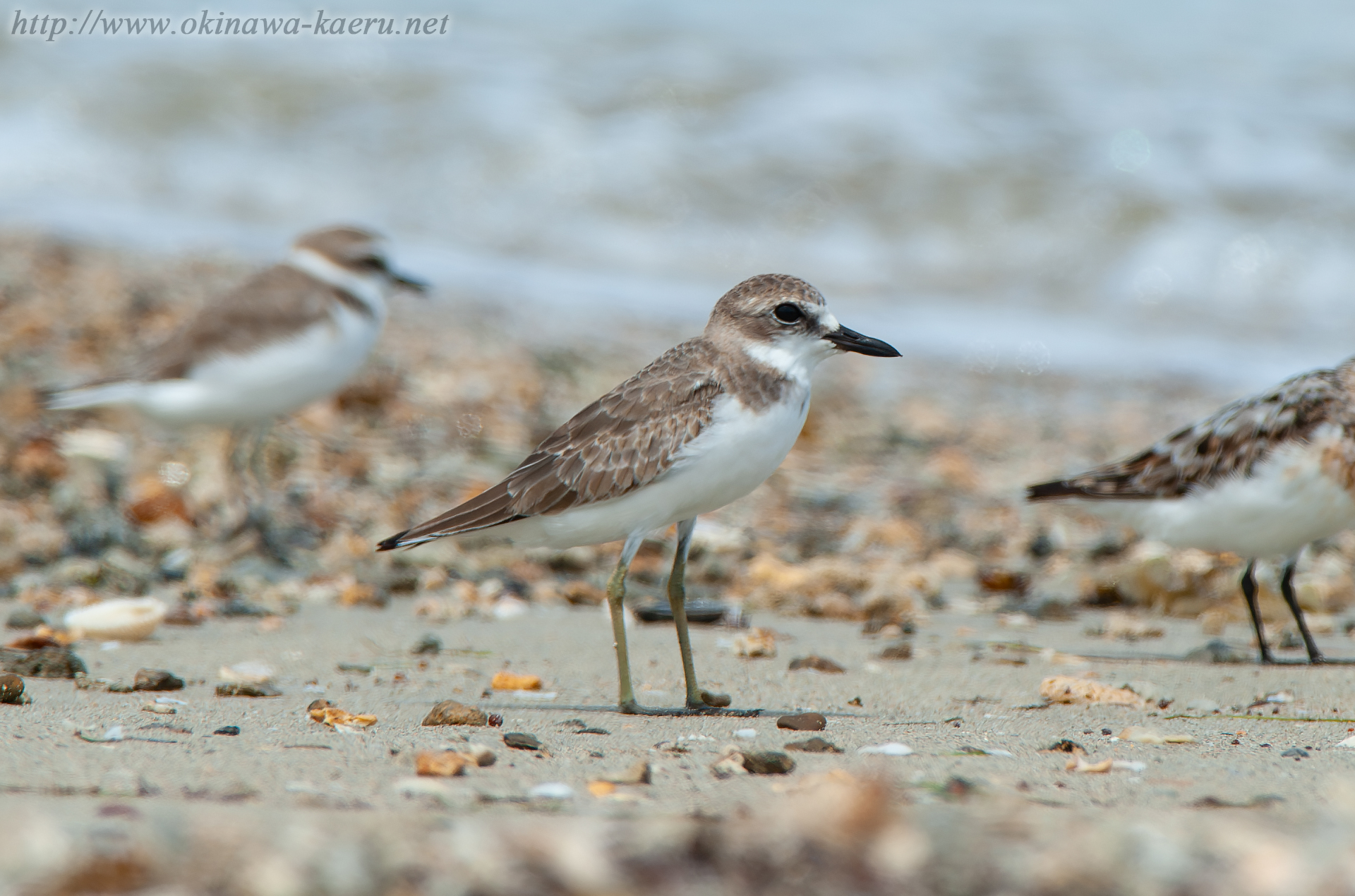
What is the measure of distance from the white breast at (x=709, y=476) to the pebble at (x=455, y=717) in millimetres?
650

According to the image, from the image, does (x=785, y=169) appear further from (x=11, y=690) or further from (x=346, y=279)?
(x=11, y=690)

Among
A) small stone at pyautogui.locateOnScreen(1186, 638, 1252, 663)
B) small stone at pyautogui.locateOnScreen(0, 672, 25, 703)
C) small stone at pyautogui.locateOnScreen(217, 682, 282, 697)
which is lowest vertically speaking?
small stone at pyautogui.locateOnScreen(1186, 638, 1252, 663)

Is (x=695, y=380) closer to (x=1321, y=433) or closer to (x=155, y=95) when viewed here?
(x=1321, y=433)

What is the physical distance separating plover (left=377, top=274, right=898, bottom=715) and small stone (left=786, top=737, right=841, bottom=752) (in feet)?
1.70

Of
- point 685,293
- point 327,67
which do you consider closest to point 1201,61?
point 685,293

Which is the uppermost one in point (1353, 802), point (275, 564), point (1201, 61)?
point (1201, 61)

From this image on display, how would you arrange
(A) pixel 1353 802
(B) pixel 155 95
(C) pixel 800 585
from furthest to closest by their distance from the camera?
(B) pixel 155 95
(C) pixel 800 585
(A) pixel 1353 802

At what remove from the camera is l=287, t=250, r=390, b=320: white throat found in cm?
702

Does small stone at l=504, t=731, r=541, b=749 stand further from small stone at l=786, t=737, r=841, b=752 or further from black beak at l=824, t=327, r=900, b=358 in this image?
black beak at l=824, t=327, r=900, b=358

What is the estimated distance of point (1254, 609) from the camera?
4945 millimetres

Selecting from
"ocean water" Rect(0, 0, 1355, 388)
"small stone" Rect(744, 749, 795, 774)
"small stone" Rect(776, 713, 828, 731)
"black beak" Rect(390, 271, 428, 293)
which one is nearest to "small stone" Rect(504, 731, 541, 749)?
"small stone" Rect(744, 749, 795, 774)

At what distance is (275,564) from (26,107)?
35.1ft

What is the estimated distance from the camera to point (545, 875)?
1.85 meters

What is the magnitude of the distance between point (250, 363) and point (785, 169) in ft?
26.2
